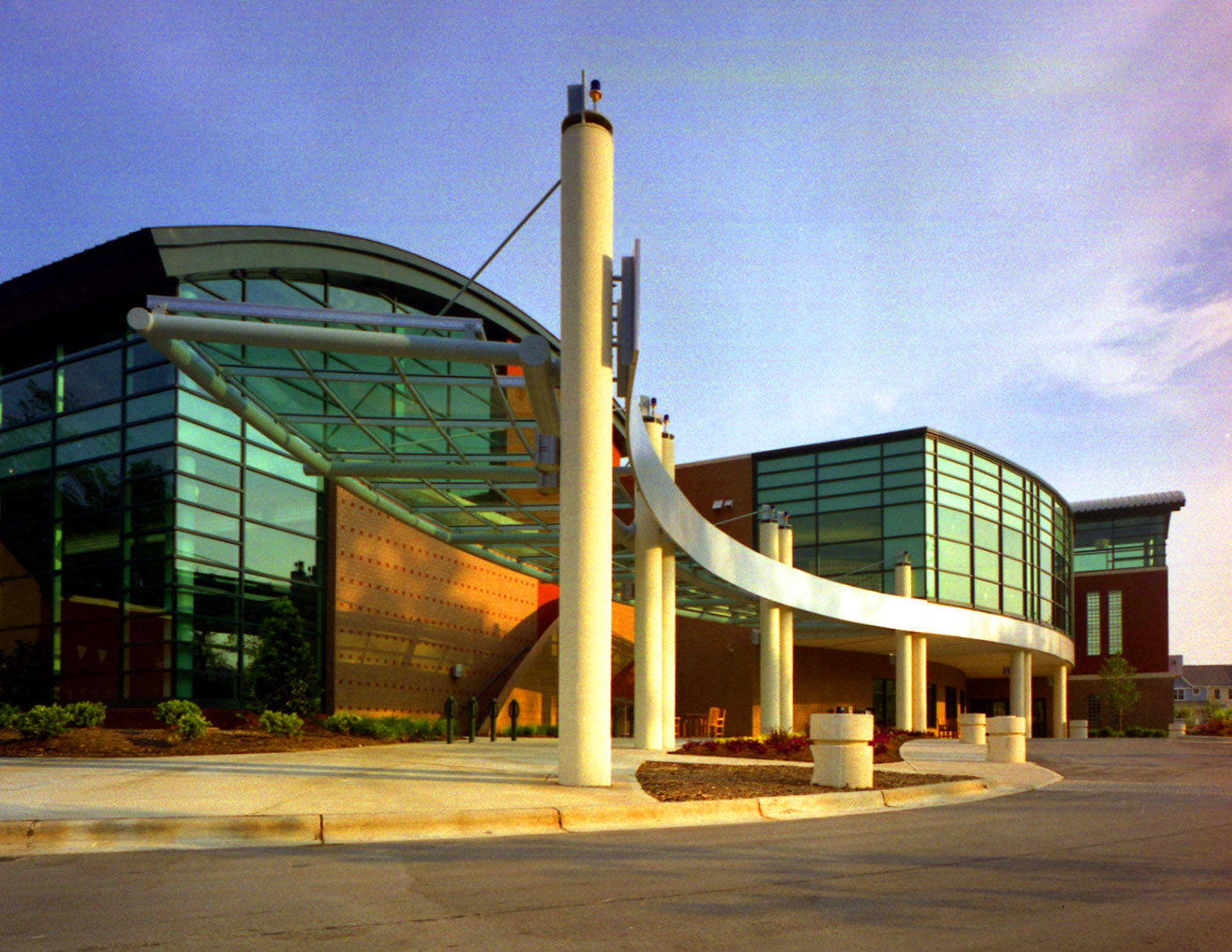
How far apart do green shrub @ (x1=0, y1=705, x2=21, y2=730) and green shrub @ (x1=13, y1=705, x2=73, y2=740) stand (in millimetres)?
120

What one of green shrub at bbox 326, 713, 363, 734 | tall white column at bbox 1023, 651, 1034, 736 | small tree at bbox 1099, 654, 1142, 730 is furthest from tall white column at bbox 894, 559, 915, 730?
small tree at bbox 1099, 654, 1142, 730

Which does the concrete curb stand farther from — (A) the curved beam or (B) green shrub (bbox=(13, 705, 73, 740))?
(B) green shrub (bbox=(13, 705, 73, 740))

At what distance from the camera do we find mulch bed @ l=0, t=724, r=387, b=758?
16438 mm

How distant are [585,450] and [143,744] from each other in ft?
30.4

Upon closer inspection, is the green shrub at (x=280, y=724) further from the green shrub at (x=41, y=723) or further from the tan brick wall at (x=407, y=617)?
the tan brick wall at (x=407, y=617)

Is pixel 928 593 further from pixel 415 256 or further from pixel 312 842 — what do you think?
pixel 312 842

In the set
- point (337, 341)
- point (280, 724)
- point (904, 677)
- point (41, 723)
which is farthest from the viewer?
point (904, 677)

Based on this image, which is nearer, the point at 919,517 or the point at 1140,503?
the point at 919,517

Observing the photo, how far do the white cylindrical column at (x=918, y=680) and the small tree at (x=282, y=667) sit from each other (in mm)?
23636

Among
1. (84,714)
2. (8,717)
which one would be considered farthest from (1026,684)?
(8,717)

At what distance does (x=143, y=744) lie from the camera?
57.5ft

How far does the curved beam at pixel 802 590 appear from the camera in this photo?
20.9 meters

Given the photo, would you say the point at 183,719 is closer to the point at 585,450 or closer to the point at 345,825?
the point at 585,450

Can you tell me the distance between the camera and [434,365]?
27.2 m
